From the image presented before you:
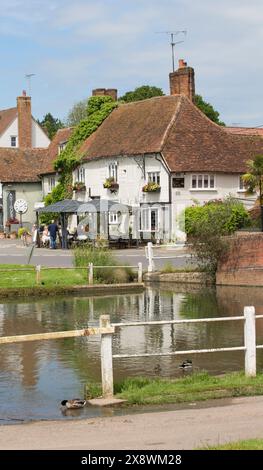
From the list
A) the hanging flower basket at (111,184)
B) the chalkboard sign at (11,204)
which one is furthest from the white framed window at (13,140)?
the hanging flower basket at (111,184)

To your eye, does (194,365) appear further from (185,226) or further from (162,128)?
(162,128)

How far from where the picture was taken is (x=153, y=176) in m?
54.9

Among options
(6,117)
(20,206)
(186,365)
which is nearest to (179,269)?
(186,365)

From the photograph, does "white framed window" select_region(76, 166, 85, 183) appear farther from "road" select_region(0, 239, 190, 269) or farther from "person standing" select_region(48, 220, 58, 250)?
"road" select_region(0, 239, 190, 269)

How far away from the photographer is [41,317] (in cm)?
2650

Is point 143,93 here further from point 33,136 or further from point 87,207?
point 87,207

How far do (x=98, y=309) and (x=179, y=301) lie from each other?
11.9 feet

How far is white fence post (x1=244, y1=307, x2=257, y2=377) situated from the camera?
45.8 feet

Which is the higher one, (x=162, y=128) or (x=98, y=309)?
(x=162, y=128)

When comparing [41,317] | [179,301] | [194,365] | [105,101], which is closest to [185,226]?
[105,101]

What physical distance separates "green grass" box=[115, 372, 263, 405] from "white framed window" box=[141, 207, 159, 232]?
132 feet

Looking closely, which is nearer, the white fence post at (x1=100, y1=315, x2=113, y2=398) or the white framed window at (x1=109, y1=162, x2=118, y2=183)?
the white fence post at (x1=100, y1=315, x2=113, y2=398)

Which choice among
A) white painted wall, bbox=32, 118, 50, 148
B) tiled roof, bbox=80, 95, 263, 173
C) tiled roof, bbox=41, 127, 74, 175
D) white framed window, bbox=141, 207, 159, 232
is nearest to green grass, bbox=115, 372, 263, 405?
tiled roof, bbox=80, 95, 263, 173

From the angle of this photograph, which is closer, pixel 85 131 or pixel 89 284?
pixel 89 284
